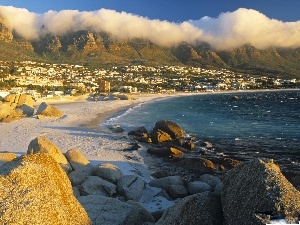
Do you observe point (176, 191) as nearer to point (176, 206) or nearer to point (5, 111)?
point (176, 206)

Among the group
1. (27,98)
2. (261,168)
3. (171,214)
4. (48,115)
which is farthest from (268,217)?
(27,98)

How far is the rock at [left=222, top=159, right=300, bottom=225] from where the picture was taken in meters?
5.57

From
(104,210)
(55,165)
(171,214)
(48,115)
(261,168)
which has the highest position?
(261,168)

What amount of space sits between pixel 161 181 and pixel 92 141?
49.1ft

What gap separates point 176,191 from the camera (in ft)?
56.1

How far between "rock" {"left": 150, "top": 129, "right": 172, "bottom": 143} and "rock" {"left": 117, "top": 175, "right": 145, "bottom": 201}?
17.0 metres

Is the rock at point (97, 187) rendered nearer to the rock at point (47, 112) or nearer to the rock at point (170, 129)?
the rock at point (170, 129)

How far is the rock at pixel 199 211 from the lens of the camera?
7148mm

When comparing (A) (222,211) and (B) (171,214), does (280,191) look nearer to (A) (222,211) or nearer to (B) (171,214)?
(A) (222,211)

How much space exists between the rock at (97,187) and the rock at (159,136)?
18.7 meters

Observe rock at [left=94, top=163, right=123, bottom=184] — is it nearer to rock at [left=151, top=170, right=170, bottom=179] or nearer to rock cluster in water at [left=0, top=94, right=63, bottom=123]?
rock at [left=151, top=170, right=170, bottom=179]

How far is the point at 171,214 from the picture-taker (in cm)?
805

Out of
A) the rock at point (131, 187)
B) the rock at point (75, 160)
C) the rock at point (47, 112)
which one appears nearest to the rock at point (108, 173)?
the rock at point (131, 187)

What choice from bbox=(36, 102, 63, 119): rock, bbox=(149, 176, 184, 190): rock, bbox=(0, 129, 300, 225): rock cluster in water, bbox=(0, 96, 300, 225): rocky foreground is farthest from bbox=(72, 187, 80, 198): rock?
bbox=(36, 102, 63, 119): rock
